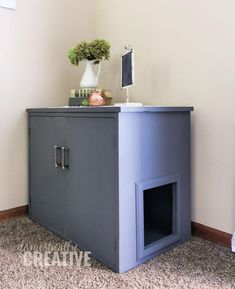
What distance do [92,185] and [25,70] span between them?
3.48 ft

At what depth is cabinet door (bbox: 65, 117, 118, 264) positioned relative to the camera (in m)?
1.35

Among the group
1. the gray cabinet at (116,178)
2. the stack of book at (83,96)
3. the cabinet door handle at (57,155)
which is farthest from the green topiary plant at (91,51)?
the cabinet door handle at (57,155)

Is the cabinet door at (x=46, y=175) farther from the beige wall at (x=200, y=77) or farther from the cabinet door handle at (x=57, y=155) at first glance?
the beige wall at (x=200, y=77)

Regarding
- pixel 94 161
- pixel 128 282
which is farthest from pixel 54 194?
pixel 128 282

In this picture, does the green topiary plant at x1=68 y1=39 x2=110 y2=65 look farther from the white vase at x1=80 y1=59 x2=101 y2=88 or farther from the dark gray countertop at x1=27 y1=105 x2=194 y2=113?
the dark gray countertop at x1=27 y1=105 x2=194 y2=113

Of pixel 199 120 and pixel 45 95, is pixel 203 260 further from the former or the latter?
pixel 45 95

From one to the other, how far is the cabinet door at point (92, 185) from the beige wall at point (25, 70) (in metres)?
0.57

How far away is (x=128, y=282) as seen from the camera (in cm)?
126

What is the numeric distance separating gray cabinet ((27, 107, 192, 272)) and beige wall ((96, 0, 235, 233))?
0.11m

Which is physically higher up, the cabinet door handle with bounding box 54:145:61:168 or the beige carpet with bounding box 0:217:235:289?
the cabinet door handle with bounding box 54:145:61:168

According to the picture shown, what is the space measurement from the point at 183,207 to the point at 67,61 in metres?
1.39

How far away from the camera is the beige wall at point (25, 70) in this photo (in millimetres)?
1953

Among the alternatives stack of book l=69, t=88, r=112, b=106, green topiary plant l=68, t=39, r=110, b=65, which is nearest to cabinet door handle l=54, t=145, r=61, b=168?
stack of book l=69, t=88, r=112, b=106

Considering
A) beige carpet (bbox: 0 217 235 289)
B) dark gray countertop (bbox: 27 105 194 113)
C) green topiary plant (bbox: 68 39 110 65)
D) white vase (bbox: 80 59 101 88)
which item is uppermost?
green topiary plant (bbox: 68 39 110 65)
